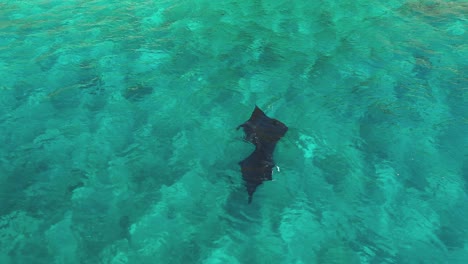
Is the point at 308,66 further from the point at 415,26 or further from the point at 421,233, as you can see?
the point at 421,233

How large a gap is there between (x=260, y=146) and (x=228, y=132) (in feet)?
2.93

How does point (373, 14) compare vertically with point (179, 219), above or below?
above

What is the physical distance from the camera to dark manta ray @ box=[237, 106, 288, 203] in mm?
7461

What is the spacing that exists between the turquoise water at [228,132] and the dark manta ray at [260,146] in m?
0.18

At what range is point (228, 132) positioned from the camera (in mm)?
8586

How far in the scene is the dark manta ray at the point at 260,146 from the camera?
A: 7.46 m

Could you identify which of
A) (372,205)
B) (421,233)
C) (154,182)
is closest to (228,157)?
(154,182)

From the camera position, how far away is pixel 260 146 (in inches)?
317

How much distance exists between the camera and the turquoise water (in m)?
6.71

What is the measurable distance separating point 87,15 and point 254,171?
328 inches

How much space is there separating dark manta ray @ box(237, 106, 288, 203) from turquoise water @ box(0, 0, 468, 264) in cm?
18

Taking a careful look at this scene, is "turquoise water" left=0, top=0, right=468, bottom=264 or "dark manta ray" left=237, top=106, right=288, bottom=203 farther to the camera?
"dark manta ray" left=237, top=106, right=288, bottom=203

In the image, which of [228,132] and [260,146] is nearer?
[260,146]

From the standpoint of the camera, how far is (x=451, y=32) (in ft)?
37.9
